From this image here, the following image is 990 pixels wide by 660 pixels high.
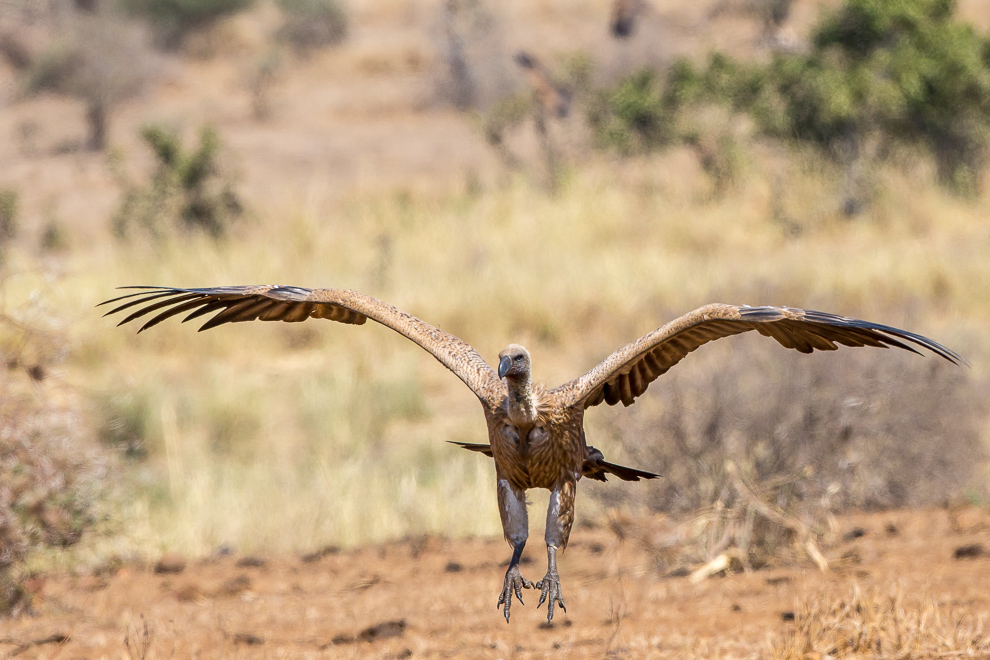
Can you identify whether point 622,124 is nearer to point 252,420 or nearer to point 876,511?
point 252,420

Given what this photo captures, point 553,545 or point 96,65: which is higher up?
point 96,65

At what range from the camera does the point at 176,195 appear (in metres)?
18.1

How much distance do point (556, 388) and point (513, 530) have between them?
25.6 inches

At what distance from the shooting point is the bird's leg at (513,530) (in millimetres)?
5113

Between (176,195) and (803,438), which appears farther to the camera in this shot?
(176,195)

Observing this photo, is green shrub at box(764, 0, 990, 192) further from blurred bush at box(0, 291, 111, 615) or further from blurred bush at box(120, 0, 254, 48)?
blurred bush at box(120, 0, 254, 48)

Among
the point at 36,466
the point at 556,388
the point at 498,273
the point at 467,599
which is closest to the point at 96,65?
the point at 498,273

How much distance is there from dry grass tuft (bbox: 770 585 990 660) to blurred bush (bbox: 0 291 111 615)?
4505mm

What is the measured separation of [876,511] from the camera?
29.9 feet

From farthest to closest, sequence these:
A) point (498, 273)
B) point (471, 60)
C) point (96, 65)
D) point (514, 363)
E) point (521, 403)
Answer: point (471, 60) < point (96, 65) < point (498, 273) < point (521, 403) < point (514, 363)

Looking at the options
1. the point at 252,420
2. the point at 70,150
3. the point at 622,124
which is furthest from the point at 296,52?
the point at 252,420

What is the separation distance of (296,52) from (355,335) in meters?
25.4

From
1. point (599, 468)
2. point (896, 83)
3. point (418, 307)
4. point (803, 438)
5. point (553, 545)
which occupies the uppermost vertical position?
point (896, 83)

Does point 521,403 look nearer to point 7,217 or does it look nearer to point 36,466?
point 36,466
